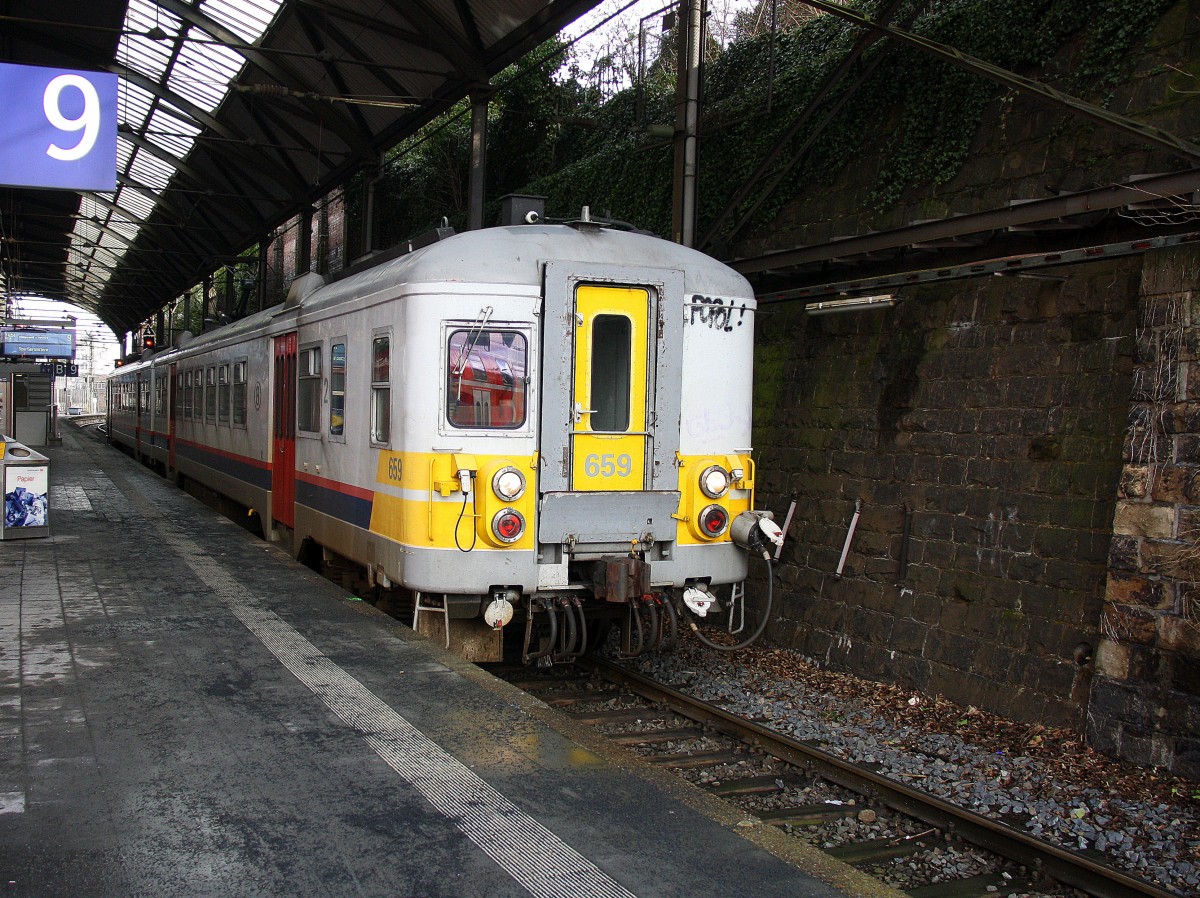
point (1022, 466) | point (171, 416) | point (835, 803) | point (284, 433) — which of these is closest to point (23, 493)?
point (284, 433)

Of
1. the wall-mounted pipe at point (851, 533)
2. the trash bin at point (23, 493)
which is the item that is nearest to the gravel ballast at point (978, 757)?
the wall-mounted pipe at point (851, 533)

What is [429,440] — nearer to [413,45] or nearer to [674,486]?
[674,486]

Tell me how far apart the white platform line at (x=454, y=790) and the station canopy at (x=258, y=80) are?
10.3m

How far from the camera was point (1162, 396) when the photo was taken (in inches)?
267

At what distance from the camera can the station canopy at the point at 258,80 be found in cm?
1553

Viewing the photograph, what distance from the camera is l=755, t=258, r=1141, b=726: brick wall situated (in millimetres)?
7391

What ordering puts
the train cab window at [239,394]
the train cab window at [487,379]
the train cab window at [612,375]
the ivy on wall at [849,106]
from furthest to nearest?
1. the train cab window at [239,394]
2. the ivy on wall at [849,106]
3. the train cab window at [612,375]
4. the train cab window at [487,379]

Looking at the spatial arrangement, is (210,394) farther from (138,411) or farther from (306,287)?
(138,411)

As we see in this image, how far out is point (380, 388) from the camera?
25.1ft

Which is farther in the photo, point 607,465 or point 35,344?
point 35,344

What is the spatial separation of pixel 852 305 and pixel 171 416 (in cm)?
1543

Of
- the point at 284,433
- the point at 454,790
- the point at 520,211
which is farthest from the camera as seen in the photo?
the point at 284,433

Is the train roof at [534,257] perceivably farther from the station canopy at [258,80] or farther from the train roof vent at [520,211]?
the station canopy at [258,80]

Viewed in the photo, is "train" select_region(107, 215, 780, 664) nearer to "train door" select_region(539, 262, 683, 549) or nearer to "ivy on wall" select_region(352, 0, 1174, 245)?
"train door" select_region(539, 262, 683, 549)
